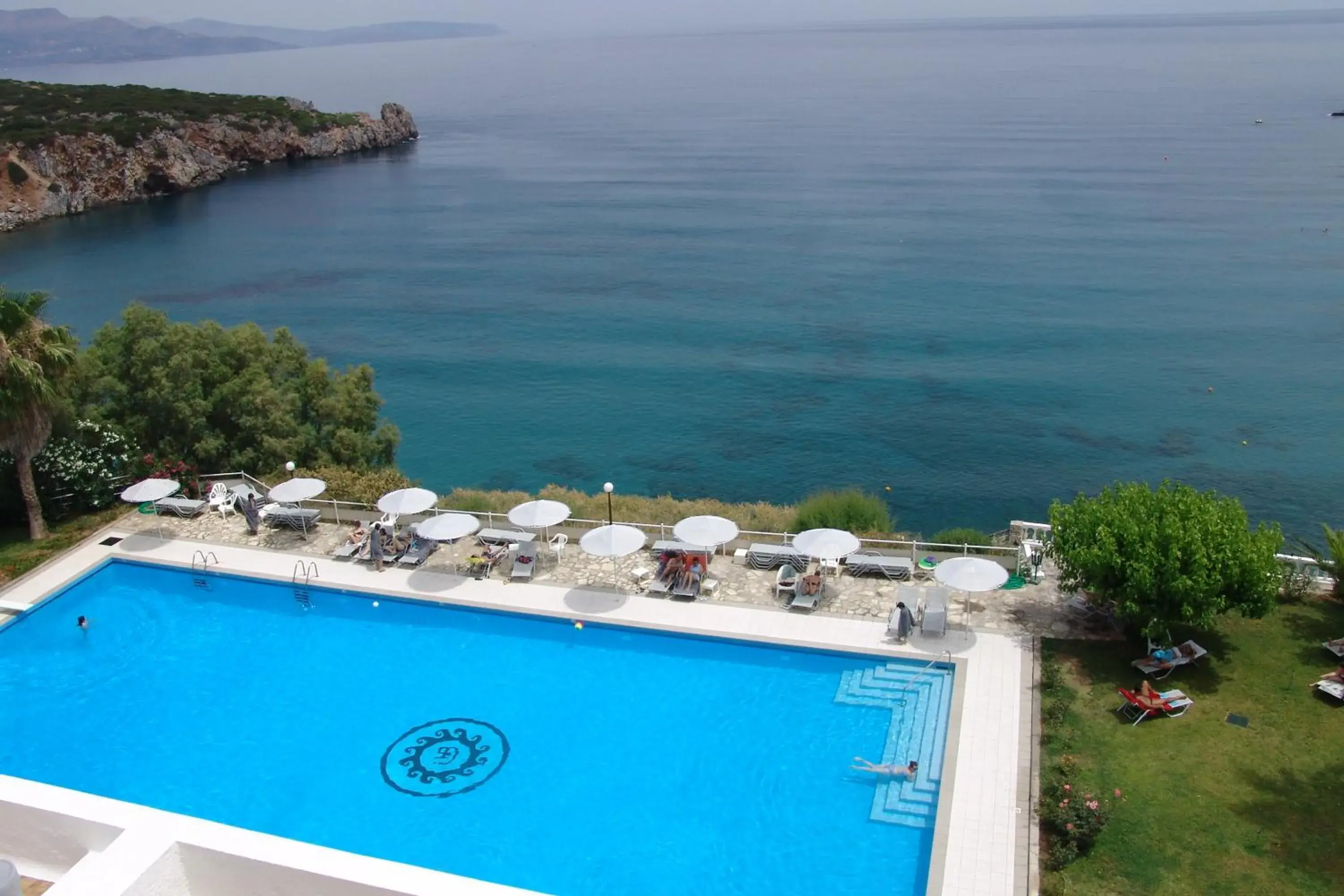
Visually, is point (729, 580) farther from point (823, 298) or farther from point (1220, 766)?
point (823, 298)

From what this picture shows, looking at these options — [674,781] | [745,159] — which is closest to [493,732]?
[674,781]

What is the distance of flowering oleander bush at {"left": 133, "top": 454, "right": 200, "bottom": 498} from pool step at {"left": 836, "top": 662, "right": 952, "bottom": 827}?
58.4ft

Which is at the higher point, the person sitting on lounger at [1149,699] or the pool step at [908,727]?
the person sitting on lounger at [1149,699]

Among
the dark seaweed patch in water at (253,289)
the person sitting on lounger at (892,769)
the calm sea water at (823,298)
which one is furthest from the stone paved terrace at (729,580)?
the dark seaweed patch in water at (253,289)

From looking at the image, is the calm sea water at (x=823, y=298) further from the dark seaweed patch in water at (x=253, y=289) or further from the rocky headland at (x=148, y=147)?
the rocky headland at (x=148, y=147)

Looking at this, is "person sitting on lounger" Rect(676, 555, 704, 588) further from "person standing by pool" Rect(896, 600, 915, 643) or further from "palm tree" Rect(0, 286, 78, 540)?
"palm tree" Rect(0, 286, 78, 540)

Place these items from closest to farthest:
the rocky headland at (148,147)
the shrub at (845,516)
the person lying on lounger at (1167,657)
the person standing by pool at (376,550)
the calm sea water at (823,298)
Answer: the person lying on lounger at (1167,657)
the person standing by pool at (376,550)
the shrub at (845,516)
the calm sea water at (823,298)
the rocky headland at (148,147)

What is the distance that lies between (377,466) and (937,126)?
97.7 metres

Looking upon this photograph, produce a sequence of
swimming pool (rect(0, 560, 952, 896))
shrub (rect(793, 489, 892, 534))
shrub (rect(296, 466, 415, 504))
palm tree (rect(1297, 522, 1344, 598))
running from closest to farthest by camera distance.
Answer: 1. swimming pool (rect(0, 560, 952, 896))
2. palm tree (rect(1297, 522, 1344, 598))
3. shrub (rect(793, 489, 892, 534))
4. shrub (rect(296, 466, 415, 504))

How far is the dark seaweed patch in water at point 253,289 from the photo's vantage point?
61.7 m

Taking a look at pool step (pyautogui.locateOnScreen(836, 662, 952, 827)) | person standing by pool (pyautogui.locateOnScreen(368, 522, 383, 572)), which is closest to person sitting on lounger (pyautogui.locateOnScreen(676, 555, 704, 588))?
pool step (pyautogui.locateOnScreen(836, 662, 952, 827))

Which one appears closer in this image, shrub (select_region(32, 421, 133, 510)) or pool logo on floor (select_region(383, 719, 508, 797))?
pool logo on floor (select_region(383, 719, 508, 797))

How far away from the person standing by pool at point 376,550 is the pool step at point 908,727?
10585 millimetres

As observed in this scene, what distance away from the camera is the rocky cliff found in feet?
287
